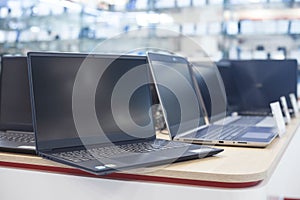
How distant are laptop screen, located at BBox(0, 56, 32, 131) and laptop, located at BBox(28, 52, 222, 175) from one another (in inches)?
11.7

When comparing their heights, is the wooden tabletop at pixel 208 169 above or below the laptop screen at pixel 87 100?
below

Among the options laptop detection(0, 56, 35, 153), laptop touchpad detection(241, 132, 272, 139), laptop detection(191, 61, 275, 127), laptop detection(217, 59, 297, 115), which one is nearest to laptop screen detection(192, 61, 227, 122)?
laptop detection(191, 61, 275, 127)

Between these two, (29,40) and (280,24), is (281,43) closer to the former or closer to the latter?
(280,24)

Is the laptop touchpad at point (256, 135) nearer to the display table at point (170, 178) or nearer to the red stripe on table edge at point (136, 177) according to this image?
the display table at point (170, 178)

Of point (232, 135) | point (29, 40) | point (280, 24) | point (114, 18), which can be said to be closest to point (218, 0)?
point (280, 24)

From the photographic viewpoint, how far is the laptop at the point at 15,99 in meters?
1.26

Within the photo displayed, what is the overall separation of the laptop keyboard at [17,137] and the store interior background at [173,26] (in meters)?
1.52

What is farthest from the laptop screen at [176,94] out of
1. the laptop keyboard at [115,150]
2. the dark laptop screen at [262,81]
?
the dark laptop screen at [262,81]

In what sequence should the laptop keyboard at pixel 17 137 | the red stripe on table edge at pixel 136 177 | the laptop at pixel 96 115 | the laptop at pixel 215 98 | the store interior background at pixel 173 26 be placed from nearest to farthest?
the red stripe on table edge at pixel 136 177
the laptop at pixel 96 115
the laptop keyboard at pixel 17 137
the laptop at pixel 215 98
the store interior background at pixel 173 26

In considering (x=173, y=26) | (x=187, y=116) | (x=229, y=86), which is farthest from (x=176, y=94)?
(x=173, y=26)

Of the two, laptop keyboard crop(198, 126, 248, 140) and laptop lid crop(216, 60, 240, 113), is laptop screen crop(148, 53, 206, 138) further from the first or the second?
laptop lid crop(216, 60, 240, 113)

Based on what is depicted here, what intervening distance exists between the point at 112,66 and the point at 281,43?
2.73 metres

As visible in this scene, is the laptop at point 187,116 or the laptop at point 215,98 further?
the laptop at point 215,98

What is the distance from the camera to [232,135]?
1.26 meters
